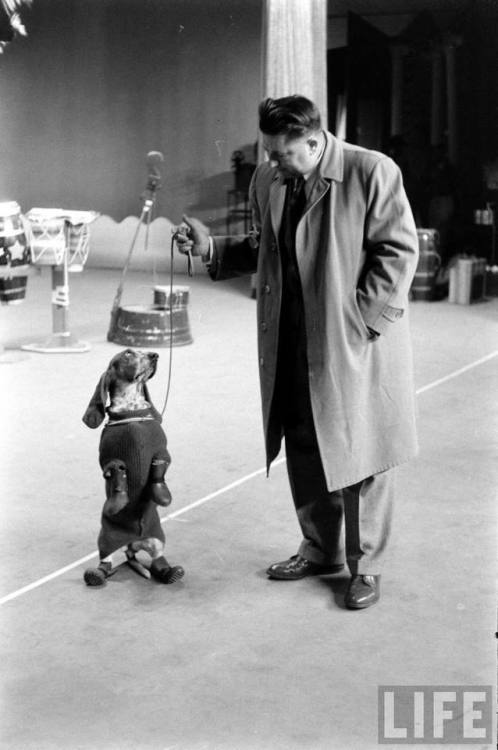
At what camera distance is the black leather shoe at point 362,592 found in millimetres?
3291

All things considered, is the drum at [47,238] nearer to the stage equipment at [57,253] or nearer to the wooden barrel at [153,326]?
the stage equipment at [57,253]

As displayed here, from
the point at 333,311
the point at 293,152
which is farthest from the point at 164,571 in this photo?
the point at 293,152

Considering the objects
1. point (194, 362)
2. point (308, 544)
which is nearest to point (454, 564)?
point (308, 544)

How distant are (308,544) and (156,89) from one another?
29.4 ft

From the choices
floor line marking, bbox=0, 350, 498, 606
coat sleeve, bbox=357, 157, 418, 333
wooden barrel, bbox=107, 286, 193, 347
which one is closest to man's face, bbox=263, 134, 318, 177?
coat sleeve, bbox=357, 157, 418, 333

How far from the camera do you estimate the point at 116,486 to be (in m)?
3.36

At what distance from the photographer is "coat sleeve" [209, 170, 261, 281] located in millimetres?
3400

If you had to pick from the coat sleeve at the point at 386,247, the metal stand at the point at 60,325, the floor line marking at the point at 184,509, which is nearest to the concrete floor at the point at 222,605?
the floor line marking at the point at 184,509

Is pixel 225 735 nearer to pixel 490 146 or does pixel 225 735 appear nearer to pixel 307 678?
pixel 307 678

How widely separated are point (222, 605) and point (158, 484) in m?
0.42

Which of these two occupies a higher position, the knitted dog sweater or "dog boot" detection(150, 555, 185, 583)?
the knitted dog sweater

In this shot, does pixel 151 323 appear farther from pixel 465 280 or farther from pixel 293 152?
pixel 293 152

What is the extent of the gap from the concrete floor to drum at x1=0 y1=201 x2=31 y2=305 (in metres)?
1.24

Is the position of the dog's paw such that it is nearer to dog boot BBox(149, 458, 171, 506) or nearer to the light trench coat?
dog boot BBox(149, 458, 171, 506)
